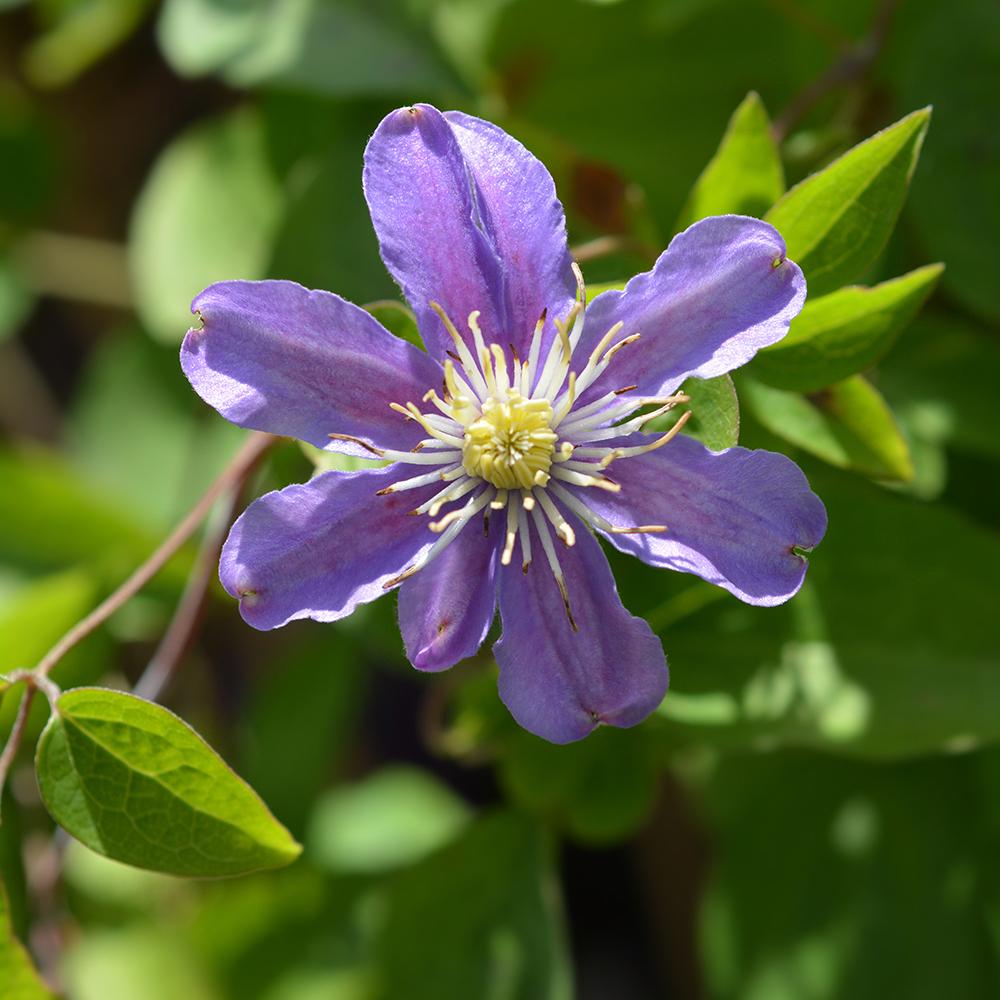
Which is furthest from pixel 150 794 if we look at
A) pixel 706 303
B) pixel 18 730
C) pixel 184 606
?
pixel 706 303

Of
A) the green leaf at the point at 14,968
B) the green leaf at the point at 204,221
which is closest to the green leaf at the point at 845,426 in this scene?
the green leaf at the point at 14,968

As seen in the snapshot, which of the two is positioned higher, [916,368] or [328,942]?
[916,368]

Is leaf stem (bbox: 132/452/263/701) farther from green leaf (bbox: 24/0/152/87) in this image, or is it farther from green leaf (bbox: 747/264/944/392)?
green leaf (bbox: 24/0/152/87)

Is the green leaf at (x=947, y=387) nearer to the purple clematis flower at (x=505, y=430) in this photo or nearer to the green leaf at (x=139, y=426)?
the purple clematis flower at (x=505, y=430)

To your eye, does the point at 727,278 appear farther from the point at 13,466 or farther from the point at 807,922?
the point at 13,466

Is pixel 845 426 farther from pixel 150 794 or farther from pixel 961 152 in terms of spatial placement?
pixel 150 794

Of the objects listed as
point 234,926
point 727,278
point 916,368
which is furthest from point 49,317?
point 727,278

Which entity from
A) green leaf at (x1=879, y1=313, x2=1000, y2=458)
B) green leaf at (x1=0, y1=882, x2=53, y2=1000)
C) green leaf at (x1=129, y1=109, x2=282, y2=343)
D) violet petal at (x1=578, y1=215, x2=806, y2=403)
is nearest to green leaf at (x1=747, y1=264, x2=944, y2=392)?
violet petal at (x1=578, y1=215, x2=806, y2=403)
